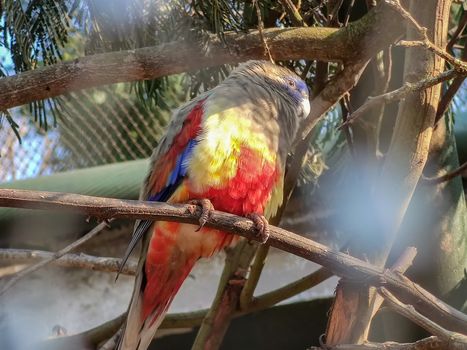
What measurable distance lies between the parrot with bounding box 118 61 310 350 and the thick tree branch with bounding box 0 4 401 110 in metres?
0.17

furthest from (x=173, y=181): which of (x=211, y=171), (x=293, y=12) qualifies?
(x=293, y=12)

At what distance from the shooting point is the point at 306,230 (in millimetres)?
3682

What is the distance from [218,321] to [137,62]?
1062 mm

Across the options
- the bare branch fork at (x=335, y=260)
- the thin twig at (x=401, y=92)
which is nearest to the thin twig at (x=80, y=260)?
the bare branch fork at (x=335, y=260)

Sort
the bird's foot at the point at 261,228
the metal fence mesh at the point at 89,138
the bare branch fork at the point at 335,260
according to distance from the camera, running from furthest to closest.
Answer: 1. the metal fence mesh at the point at 89,138
2. the bird's foot at the point at 261,228
3. the bare branch fork at the point at 335,260

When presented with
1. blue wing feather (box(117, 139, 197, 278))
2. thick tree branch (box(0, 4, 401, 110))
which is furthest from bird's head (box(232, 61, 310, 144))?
blue wing feather (box(117, 139, 197, 278))

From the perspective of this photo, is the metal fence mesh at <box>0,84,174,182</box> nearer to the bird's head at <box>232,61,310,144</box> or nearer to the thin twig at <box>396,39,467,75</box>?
the bird's head at <box>232,61,310,144</box>

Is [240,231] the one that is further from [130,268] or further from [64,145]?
[64,145]

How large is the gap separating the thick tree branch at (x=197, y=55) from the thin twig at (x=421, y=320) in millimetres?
793

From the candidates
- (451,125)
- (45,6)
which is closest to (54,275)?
(45,6)

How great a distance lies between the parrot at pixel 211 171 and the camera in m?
2.20

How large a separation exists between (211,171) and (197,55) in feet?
1.19

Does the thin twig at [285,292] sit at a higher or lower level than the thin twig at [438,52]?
lower

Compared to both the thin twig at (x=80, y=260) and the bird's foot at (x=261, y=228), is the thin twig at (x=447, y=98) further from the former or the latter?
the thin twig at (x=80, y=260)
